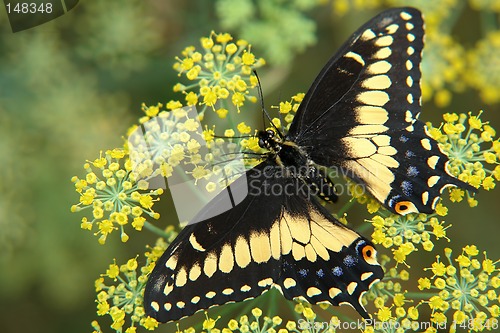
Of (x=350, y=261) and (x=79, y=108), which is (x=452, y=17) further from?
(x=79, y=108)

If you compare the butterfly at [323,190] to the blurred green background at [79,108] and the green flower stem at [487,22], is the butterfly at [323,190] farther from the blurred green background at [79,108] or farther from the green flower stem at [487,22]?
the green flower stem at [487,22]

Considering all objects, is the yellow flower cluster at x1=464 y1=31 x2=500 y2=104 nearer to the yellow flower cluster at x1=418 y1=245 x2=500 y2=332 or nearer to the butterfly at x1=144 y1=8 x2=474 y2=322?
the butterfly at x1=144 y1=8 x2=474 y2=322

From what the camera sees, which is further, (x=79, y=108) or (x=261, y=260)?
(x=79, y=108)

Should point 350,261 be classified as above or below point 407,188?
below

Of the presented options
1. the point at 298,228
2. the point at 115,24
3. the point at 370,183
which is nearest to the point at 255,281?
the point at 298,228

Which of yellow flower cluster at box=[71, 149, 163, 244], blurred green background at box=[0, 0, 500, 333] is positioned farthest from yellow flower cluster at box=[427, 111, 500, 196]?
yellow flower cluster at box=[71, 149, 163, 244]

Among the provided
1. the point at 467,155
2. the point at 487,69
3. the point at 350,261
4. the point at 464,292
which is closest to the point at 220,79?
the point at 350,261

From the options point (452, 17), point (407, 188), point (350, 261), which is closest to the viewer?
point (350, 261)

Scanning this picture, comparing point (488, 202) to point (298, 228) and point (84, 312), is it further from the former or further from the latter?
point (84, 312)
